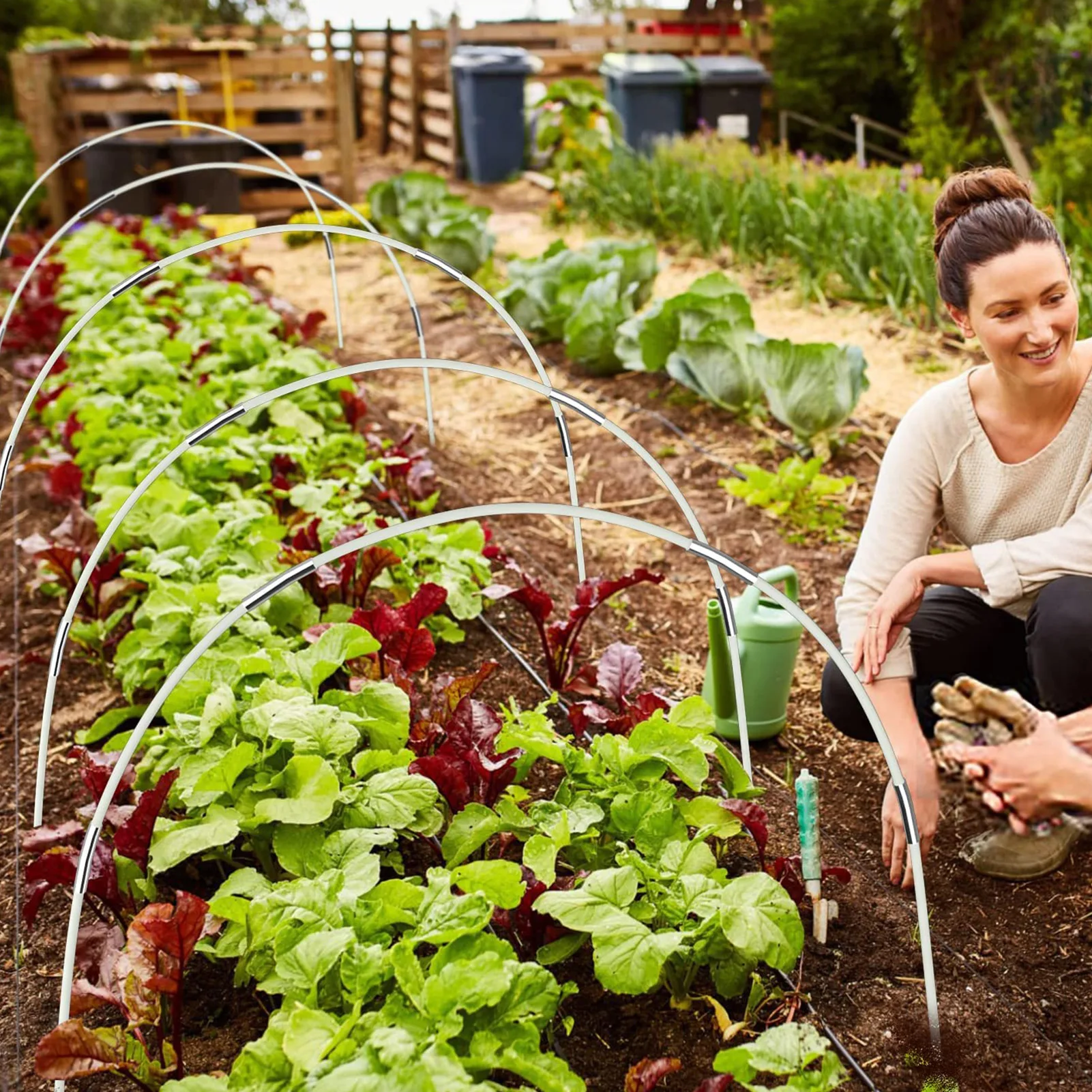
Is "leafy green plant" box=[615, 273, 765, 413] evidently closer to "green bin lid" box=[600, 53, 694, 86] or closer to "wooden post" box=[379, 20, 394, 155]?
"green bin lid" box=[600, 53, 694, 86]

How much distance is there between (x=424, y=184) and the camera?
7223 millimetres

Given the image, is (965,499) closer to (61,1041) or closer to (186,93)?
(61,1041)

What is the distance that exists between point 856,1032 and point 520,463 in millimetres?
2779

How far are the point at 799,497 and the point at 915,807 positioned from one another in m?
1.79

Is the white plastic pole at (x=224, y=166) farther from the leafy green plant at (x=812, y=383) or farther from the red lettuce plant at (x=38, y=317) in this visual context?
the red lettuce plant at (x=38, y=317)

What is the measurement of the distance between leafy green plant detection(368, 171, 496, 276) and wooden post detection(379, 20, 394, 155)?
18.4ft

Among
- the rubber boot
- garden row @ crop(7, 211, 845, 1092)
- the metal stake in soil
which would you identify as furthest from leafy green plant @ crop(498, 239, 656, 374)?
the metal stake in soil

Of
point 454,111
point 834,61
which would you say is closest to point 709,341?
point 454,111

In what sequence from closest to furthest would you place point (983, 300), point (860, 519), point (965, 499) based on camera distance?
1. point (983, 300)
2. point (965, 499)
3. point (860, 519)

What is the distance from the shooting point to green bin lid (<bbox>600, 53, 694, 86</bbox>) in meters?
9.25

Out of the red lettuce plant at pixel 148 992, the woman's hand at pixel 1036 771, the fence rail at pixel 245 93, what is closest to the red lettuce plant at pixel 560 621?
the woman's hand at pixel 1036 771

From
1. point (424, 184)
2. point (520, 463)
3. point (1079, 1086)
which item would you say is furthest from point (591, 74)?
point (1079, 1086)

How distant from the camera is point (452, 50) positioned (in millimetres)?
10805

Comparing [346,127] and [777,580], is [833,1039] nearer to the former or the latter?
[777,580]
